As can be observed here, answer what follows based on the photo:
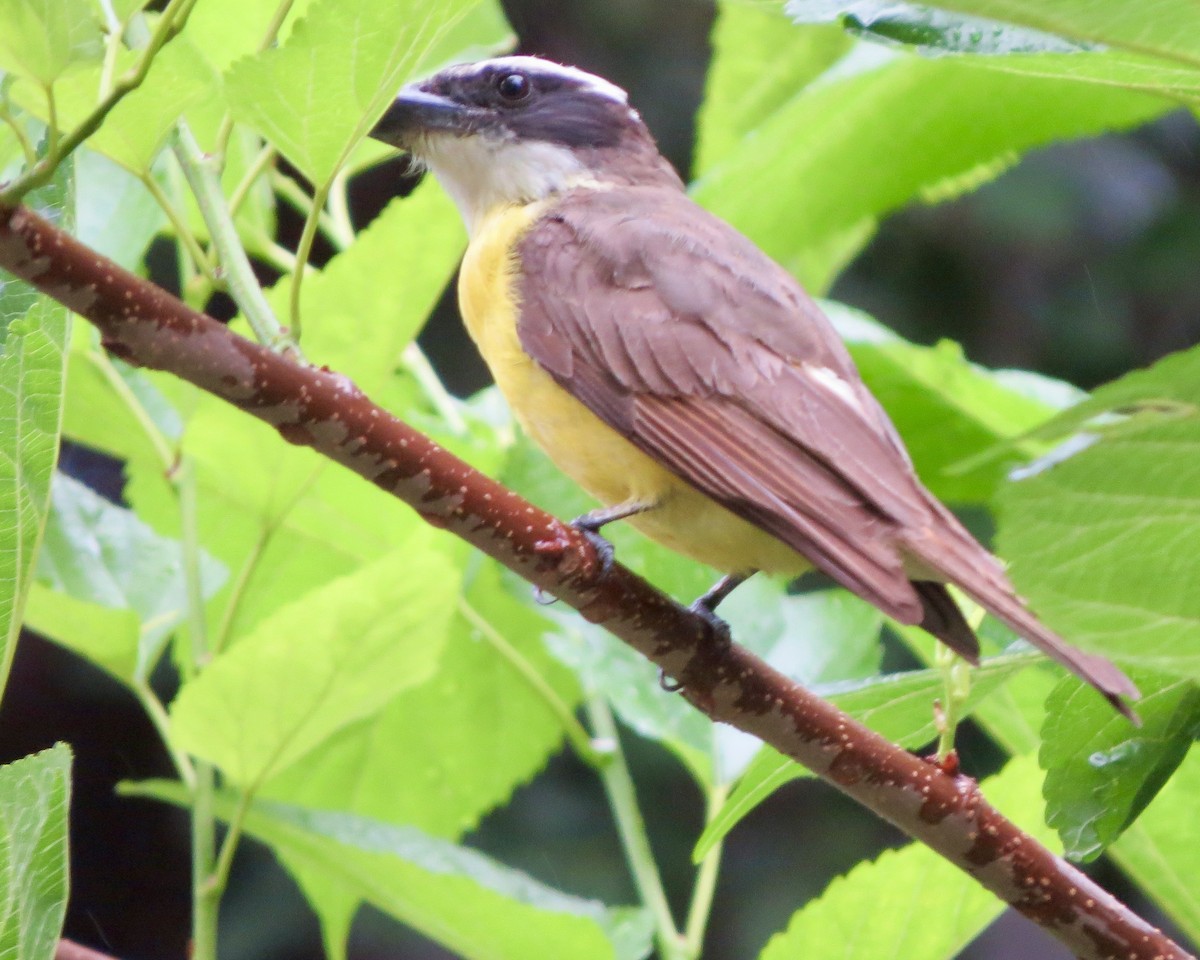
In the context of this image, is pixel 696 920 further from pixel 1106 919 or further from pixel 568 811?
pixel 568 811

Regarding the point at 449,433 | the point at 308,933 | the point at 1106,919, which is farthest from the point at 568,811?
the point at 1106,919

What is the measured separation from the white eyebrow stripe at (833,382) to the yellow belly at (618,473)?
0.27 meters

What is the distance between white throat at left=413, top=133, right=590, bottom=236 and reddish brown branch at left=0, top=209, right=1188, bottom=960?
162 cm

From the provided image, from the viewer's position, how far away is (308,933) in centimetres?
865

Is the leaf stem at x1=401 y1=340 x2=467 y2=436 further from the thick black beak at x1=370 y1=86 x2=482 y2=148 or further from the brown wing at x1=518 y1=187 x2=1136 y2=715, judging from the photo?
the thick black beak at x1=370 y1=86 x2=482 y2=148

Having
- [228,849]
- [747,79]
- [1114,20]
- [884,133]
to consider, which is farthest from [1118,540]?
[747,79]

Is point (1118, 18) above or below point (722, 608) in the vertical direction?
above

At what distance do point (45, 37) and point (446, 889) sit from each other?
3.28 ft

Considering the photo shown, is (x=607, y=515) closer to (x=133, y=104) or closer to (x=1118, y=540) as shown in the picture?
(x=133, y=104)

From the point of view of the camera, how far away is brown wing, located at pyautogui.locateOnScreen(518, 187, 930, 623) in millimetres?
2092

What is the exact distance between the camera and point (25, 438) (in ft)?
4.20

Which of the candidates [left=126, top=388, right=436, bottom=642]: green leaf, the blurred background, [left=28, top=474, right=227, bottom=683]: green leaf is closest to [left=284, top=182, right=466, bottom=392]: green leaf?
[left=126, top=388, right=436, bottom=642]: green leaf

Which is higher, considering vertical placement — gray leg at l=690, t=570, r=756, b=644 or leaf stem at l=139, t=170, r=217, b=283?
leaf stem at l=139, t=170, r=217, b=283

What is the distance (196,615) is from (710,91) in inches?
57.6
